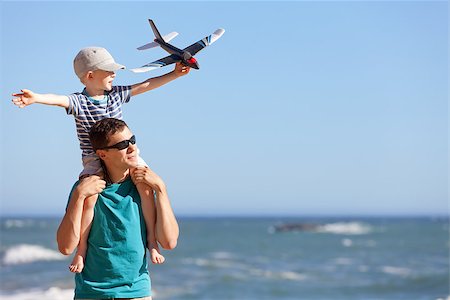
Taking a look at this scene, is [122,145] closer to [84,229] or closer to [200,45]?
[84,229]

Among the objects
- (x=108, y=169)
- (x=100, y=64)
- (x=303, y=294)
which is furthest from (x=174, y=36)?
(x=303, y=294)

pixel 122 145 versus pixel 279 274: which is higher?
pixel 122 145

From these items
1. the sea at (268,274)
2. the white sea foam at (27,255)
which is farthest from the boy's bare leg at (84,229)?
the white sea foam at (27,255)

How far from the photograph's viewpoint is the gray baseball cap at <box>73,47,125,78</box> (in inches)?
132

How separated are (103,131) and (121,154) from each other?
12 centimetres

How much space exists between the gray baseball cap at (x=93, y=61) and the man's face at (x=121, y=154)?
1.00 ft

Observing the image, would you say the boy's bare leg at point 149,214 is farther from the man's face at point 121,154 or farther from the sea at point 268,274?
the sea at point 268,274

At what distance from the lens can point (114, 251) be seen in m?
3.19

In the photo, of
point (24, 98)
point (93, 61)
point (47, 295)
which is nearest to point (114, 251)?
point (24, 98)

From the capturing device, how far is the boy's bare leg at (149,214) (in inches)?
127

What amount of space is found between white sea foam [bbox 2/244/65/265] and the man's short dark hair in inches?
906

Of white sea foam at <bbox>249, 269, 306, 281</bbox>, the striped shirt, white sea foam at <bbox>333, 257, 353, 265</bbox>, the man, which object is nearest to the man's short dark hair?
the man

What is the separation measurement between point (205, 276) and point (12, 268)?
6.10 m

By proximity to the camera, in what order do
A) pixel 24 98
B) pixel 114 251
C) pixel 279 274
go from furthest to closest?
pixel 279 274, pixel 114 251, pixel 24 98
